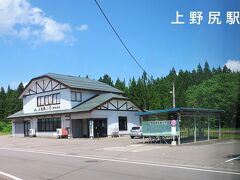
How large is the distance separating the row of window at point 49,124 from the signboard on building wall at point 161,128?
19.8 metres

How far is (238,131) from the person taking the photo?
3741 centimetres

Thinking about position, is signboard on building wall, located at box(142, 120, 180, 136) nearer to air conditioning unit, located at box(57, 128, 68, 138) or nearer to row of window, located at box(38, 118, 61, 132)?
air conditioning unit, located at box(57, 128, 68, 138)

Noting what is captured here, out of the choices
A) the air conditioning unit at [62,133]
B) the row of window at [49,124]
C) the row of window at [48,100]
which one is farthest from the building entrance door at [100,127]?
the row of window at [48,100]

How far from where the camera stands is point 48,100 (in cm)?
5028

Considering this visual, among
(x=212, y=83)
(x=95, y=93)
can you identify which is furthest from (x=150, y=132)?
(x=212, y=83)

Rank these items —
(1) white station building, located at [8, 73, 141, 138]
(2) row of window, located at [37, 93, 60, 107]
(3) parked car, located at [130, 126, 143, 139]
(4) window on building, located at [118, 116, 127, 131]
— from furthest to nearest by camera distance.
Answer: (2) row of window, located at [37, 93, 60, 107] → (4) window on building, located at [118, 116, 127, 131] → (1) white station building, located at [8, 73, 141, 138] → (3) parked car, located at [130, 126, 143, 139]

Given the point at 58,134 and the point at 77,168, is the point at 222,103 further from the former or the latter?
the point at 77,168

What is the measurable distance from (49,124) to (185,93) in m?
39.9

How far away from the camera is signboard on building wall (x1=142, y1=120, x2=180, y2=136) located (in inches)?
1064

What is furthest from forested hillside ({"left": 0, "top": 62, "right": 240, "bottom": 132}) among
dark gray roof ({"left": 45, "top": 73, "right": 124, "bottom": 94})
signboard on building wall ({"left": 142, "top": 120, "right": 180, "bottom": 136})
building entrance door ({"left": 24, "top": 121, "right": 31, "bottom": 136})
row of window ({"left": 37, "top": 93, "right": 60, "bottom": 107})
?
signboard on building wall ({"left": 142, "top": 120, "right": 180, "bottom": 136})

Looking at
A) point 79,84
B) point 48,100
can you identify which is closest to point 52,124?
point 48,100

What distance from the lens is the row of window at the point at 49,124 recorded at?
156 ft

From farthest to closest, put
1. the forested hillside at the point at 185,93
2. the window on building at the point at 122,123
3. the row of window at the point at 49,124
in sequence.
Result: the forested hillside at the point at 185,93
the row of window at the point at 49,124
the window on building at the point at 122,123

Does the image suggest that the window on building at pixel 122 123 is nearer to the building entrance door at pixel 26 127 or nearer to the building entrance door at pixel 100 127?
the building entrance door at pixel 100 127
